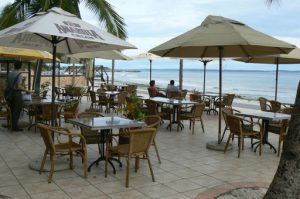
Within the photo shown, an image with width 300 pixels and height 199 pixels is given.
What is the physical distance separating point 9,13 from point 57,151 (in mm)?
9502

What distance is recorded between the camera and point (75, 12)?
43.8 ft

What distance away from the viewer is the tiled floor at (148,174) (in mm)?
4680

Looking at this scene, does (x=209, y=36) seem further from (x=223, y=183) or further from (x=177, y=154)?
(x=223, y=183)

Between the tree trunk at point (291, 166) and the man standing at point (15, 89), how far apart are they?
660 cm

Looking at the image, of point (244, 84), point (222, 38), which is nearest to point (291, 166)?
point (222, 38)

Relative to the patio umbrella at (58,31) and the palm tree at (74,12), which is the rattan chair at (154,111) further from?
the palm tree at (74,12)

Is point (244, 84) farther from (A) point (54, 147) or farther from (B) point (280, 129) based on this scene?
(A) point (54, 147)

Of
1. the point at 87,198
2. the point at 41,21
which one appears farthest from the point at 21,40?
the point at 87,198

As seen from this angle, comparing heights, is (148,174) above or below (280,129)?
below

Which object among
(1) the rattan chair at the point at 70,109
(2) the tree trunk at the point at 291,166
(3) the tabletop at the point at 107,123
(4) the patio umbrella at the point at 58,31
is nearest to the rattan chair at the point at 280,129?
(3) the tabletop at the point at 107,123

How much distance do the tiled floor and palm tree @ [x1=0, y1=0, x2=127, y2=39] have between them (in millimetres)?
6223

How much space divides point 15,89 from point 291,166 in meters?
6.76

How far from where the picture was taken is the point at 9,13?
43.1 feet

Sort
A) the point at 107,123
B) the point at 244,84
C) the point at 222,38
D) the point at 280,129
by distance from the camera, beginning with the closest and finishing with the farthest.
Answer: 1. the point at 107,123
2. the point at 222,38
3. the point at 280,129
4. the point at 244,84
